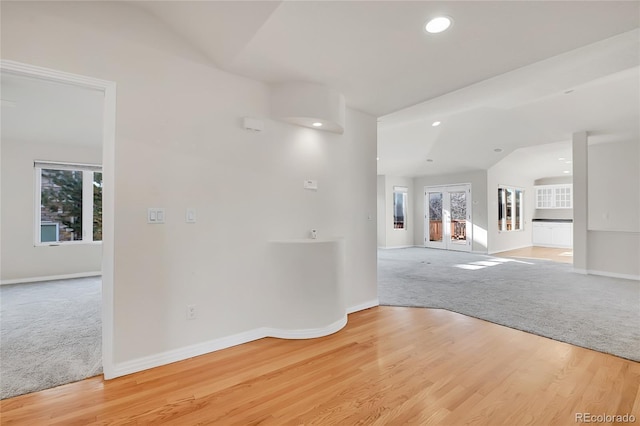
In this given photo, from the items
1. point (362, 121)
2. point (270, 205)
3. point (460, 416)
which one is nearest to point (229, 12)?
point (270, 205)

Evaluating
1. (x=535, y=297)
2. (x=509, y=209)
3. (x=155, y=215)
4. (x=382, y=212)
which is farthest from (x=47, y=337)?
(x=509, y=209)

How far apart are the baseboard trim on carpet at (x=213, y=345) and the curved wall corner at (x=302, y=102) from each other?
2.18 meters

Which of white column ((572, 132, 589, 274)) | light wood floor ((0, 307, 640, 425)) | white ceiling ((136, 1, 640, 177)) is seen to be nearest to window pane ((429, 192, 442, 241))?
white column ((572, 132, 589, 274))

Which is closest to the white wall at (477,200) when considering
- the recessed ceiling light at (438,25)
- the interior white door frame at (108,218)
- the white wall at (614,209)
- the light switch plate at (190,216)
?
the white wall at (614,209)

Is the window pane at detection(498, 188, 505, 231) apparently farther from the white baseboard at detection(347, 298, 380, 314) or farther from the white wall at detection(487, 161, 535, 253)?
the white baseboard at detection(347, 298, 380, 314)

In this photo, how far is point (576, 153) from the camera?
20.2 feet

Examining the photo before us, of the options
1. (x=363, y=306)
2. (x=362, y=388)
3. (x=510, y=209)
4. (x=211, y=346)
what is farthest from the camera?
(x=510, y=209)

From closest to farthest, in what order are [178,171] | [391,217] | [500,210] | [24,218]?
[178,171] < [24,218] < [500,210] < [391,217]

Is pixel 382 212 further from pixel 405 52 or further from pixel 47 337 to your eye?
pixel 47 337

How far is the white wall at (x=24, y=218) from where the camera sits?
511 centimetres

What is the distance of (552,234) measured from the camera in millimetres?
10273

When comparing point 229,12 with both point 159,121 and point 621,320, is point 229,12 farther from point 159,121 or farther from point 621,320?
point 621,320

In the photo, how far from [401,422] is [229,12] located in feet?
9.62

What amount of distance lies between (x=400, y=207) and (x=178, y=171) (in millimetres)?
9246
